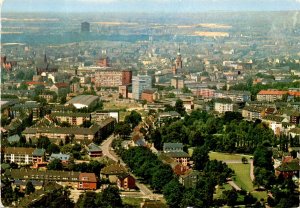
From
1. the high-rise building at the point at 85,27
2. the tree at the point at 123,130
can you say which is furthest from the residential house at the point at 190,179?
the high-rise building at the point at 85,27

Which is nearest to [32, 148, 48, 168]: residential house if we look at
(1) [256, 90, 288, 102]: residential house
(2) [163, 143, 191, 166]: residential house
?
(2) [163, 143, 191, 166]: residential house

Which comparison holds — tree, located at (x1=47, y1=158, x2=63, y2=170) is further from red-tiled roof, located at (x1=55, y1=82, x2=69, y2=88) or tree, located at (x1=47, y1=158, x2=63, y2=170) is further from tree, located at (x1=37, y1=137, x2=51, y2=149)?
red-tiled roof, located at (x1=55, y1=82, x2=69, y2=88)

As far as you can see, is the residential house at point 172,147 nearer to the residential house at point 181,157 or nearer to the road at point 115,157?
the residential house at point 181,157

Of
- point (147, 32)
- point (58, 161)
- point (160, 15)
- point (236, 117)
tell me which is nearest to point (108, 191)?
point (58, 161)

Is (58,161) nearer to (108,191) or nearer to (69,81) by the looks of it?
(108,191)

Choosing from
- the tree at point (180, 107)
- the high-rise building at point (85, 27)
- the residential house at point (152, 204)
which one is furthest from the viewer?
the high-rise building at point (85, 27)

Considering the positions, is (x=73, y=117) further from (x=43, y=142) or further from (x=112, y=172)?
(x=112, y=172)
